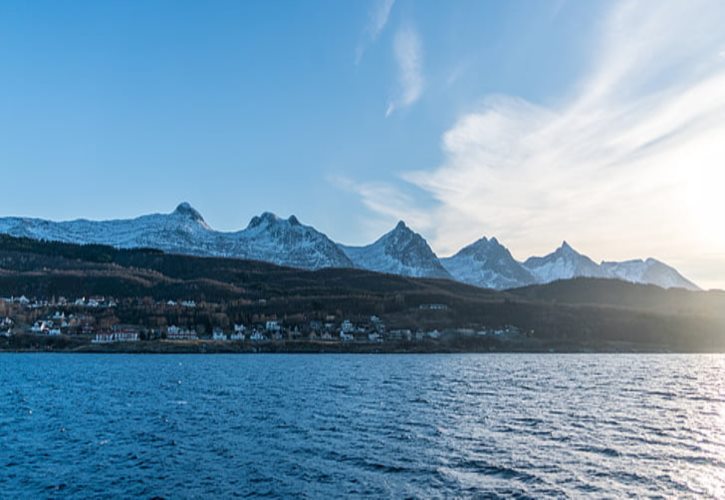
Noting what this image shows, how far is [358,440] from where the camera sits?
54.4 m

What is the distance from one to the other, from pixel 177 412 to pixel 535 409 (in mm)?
45638

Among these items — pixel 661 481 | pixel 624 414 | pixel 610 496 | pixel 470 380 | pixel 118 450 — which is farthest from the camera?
pixel 470 380

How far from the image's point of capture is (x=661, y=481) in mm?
41875

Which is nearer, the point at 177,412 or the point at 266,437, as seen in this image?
the point at 266,437

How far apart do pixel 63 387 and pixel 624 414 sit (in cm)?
8780

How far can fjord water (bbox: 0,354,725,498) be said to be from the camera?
134ft

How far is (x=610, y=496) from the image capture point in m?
38.1

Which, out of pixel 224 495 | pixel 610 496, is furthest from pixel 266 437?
pixel 610 496

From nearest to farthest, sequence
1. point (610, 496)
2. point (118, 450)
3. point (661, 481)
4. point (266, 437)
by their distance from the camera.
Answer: point (610, 496), point (661, 481), point (118, 450), point (266, 437)

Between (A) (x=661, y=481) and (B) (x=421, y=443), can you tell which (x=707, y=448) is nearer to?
Result: (A) (x=661, y=481)

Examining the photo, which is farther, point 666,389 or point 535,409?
point 666,389

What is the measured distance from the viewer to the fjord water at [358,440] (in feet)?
134

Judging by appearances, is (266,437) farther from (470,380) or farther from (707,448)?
(470,380)

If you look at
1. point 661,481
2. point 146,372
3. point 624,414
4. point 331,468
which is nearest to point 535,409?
point 624,414
